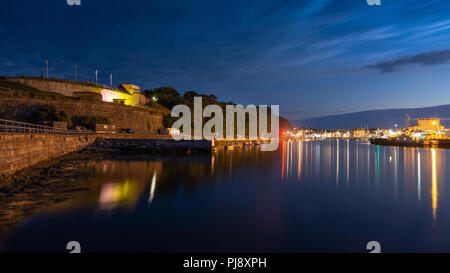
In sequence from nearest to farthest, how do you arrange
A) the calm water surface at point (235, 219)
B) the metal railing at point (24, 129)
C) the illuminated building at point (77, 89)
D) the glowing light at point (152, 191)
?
1. the calm water surface at point (235, 219)
2. the glowing light at point (152, 191)
3. the metal railing at point (24, 129)
4. the illuminated building at point (77, 89)

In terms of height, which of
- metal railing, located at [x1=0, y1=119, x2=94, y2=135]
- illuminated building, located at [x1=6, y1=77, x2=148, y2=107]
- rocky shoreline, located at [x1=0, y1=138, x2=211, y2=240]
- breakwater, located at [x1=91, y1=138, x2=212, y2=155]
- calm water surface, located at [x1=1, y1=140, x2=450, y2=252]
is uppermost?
illuminated building, located at [x1=6, y1=77, x2=148, y2=107]

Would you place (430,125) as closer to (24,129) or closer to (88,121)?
(88,121)

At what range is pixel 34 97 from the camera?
1302 inches

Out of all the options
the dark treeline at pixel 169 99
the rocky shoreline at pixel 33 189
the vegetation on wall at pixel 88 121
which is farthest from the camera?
the dark treeline at pixel 169 99

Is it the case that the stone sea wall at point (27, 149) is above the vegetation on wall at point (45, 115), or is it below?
below

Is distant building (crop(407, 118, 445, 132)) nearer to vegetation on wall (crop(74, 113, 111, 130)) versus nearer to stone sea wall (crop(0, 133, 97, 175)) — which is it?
vegetation on wall (crop(74, 113, 111, 130))

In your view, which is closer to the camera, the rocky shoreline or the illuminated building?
the rocky shoreline

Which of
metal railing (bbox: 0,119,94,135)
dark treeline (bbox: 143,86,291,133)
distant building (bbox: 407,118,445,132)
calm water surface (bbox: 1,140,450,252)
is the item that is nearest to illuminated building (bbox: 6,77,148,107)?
dark treeline (bbox: 143,86,291,133)

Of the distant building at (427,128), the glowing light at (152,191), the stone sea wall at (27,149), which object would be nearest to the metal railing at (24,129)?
the stone sea wall at (27,149)

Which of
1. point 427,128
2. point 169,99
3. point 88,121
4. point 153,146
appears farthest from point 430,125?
point 88,121

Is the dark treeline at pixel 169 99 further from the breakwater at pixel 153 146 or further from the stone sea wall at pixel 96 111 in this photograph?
the breakwater at pixel 153 146

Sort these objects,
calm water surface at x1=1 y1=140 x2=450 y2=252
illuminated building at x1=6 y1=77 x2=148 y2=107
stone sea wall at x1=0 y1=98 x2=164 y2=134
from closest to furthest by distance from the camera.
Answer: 1. calm water surface at x1=1 y1=140 x2=450 y2=252
2. stone sea wall at x1=0 y1=98 x2=164 y2=134
3. illuminated building at x1=6 y1=77 x2=148 y2=107
